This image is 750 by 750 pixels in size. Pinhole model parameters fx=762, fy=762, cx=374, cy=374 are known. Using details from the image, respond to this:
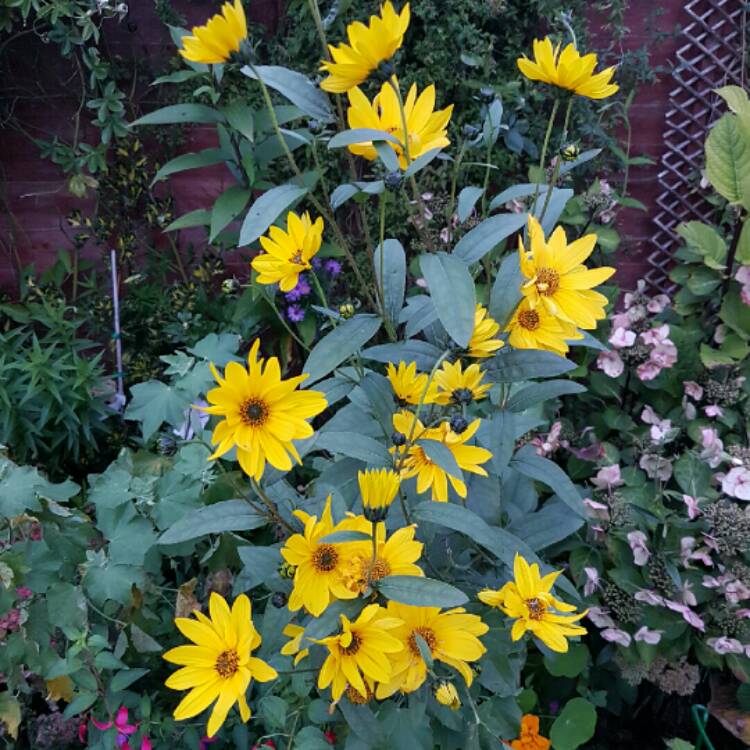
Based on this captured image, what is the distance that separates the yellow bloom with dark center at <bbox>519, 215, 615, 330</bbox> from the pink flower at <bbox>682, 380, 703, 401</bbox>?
42.5 inches

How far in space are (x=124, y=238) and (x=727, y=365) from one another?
211 centimetres

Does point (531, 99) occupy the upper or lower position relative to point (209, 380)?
upper

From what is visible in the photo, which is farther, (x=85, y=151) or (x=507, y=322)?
(x=85, y=151)

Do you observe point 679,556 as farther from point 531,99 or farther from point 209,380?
point 531,99

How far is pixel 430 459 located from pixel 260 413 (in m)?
0.26

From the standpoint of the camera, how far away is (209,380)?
1.84 m

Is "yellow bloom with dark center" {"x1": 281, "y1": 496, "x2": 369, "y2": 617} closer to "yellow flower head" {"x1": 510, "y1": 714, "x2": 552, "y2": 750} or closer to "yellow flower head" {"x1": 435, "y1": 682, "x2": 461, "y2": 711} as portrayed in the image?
"yellow flower head" {"x1": 435, "y1": 682, "x2": 461, "y2": 711}

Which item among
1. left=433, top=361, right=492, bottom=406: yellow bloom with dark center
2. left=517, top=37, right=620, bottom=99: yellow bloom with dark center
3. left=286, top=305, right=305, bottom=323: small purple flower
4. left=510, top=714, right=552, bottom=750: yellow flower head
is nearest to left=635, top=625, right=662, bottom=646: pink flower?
left=510, top=714, right=552, bottom=750: yellow flower head

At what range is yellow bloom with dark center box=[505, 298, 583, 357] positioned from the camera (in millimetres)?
986

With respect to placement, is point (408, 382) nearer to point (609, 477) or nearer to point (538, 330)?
point (538, 330)

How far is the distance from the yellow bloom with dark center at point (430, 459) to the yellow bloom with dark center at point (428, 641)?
0.15 m

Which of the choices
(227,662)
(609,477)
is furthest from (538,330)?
(609,477)

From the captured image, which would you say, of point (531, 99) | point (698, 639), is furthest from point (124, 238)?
point (698, 639)

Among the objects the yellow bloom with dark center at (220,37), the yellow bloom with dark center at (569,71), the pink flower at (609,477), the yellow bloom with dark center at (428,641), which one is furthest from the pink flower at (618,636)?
the yellow bloom with dark center at (220,37)
